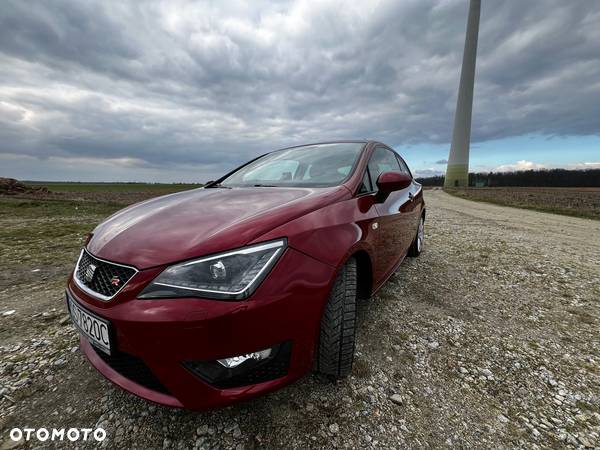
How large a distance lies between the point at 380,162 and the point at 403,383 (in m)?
1.94

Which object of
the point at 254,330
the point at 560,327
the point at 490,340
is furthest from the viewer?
the point at 560,327

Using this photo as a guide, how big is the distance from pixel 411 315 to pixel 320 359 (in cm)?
125

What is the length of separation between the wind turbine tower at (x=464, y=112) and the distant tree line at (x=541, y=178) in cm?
1314

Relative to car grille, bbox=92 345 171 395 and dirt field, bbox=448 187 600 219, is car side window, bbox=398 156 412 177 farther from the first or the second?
dirt field, bbox=448 187 600 219

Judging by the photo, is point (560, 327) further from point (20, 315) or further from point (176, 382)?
point (20, 315)

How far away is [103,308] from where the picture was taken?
121 centimetres

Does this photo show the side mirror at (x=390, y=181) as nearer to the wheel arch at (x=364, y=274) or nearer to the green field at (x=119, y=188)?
the wheel arch at (x=364, y=274)

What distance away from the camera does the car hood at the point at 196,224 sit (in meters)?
1.23

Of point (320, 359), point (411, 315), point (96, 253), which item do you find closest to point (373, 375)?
point (320, 359)

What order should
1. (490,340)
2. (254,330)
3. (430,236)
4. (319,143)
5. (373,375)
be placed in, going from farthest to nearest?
(430,236) → (319,143) → (490,340) → (373,375) → (254,330)

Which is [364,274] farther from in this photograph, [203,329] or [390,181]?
[203,329]

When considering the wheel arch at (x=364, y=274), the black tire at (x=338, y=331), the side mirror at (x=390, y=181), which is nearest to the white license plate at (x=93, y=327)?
the black tire at (x=338, y=331)

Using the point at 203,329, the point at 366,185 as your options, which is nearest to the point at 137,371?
the point at 203,329

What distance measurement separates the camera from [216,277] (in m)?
1.16
